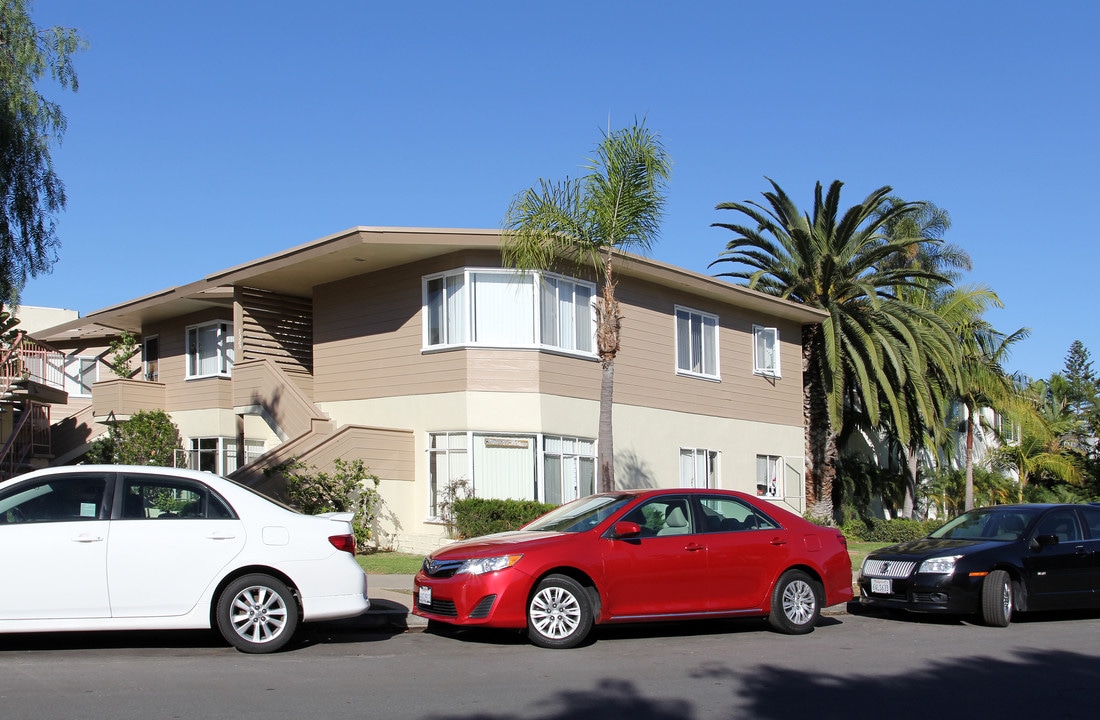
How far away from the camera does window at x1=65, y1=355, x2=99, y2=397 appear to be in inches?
1350

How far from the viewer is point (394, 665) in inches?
339

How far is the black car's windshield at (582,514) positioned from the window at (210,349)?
16.2 metres

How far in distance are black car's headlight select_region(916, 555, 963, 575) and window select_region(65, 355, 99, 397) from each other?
29614 mm

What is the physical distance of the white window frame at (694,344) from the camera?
2350 centimetres

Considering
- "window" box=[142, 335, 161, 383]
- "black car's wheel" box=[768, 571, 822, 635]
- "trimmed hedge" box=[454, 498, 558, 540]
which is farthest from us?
"window" box=[142, 335, 161, 383]

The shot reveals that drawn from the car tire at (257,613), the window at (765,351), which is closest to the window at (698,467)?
the window at (765,351)

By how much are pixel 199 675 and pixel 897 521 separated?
2318 cm

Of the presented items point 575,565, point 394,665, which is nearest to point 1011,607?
point 575,565

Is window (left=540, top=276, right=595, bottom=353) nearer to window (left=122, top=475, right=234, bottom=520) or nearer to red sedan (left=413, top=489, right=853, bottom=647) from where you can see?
red sedan (left=413, top=489, right=853, bottom=647)

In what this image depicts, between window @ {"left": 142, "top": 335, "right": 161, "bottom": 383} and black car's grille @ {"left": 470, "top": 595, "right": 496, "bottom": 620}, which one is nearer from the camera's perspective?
black car's grille @ {"left": 470, "top": 595, "right": 496, "bottom": 620}

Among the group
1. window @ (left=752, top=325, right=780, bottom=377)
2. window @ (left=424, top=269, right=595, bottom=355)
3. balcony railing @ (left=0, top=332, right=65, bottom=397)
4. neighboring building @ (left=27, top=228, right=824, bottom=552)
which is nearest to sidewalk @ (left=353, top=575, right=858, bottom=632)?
neighboring building @ (left=27, top=228, right=824, bottom=552)

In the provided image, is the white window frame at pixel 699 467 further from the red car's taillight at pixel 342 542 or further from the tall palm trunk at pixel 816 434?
the red car's taillight at pixel 342 542

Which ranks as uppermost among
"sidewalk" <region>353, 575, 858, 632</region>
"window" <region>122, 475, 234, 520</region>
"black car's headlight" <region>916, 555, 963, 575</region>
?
"window" <region>122, 475, 234, 520</region>

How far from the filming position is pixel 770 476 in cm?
2628
